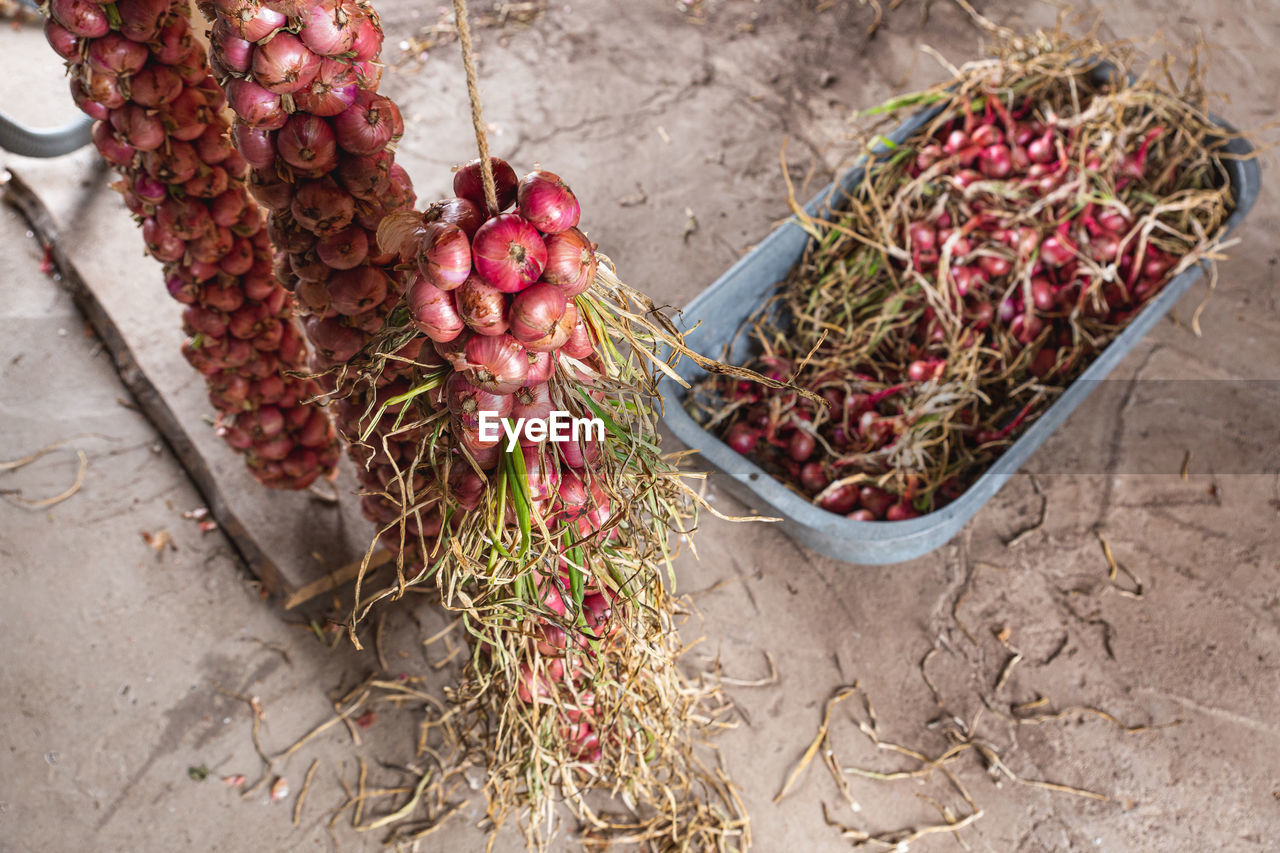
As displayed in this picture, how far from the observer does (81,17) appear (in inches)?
51.6

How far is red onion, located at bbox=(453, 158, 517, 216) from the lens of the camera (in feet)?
Answer: 3.28

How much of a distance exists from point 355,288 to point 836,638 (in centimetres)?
154

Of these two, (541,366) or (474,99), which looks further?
(541,366)

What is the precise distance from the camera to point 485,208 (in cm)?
100

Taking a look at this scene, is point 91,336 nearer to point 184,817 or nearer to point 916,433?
point 184,817

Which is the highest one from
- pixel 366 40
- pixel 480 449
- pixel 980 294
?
pixel 366 40

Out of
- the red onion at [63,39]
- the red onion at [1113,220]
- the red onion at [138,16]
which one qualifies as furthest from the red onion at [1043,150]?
the red onion at [63,39]

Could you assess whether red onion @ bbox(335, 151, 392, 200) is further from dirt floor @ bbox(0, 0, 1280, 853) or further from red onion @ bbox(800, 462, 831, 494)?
red onion @ bbox(800, 462, 831, 494)

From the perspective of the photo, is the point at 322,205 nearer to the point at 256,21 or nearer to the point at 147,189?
the point at 256,21

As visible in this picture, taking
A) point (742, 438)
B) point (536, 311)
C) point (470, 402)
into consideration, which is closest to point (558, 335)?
point (536, 311)

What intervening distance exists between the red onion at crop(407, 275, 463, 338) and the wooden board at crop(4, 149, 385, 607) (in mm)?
1354

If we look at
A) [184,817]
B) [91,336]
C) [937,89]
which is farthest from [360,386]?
[937,89]


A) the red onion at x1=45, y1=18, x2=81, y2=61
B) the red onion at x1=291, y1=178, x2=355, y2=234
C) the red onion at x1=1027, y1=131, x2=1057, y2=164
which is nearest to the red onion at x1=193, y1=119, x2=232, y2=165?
the red onion at x1=45, y1=18, x2=81, y2=61

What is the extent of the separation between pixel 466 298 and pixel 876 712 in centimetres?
164
